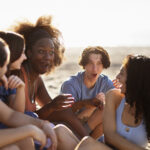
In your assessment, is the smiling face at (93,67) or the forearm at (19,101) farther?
the smiling face at (93,67)

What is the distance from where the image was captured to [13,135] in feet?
7.68

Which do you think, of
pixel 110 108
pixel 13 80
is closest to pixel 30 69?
pixel 13 80

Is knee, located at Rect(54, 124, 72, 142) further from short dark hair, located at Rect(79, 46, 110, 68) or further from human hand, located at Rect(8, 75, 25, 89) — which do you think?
short dark hair, located at Rect(79, 46, 110, 68)

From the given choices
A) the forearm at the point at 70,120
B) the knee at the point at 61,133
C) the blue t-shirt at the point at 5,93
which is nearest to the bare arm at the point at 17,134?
the knee at the point at 61,133

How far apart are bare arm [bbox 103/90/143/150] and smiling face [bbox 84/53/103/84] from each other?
1.12 metres

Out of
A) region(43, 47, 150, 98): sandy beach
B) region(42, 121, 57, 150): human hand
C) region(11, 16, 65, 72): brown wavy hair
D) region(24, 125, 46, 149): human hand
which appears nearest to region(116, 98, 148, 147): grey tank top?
region(42, 121, 57, 150): human hand

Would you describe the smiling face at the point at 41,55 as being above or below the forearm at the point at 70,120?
above

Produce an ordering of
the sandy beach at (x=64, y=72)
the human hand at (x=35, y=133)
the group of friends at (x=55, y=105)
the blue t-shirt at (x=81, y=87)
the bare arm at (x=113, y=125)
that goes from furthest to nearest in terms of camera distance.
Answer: the sandy beach at (x=64, y=72), the blue t-shirt at (x=81, y=87), the bare arm at (x=113, y=125), the group of friends at (x=55, y=105), the human hand at (x=35, y=133)

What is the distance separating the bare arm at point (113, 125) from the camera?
107 inches

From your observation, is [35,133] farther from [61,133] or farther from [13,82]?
[13,82]

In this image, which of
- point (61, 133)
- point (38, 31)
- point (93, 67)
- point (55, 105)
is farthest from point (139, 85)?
point (38, 31)

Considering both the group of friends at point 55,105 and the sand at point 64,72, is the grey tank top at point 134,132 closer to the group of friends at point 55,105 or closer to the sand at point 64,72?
the group of friends at point 55,105

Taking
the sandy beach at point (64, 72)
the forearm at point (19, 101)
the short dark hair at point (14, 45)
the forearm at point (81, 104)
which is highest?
the short dark hair at point (14, 45)

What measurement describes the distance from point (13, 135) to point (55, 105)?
3.12 ft
